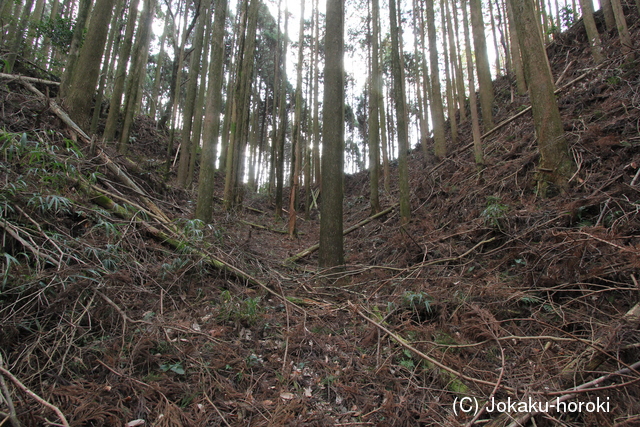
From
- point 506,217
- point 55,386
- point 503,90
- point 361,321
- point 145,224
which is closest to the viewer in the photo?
point 55,386

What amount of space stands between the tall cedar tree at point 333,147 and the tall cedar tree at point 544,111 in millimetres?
2934

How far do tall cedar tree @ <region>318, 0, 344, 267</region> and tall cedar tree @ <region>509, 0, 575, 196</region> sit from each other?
9.63ft

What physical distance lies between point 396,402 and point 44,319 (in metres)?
2.43

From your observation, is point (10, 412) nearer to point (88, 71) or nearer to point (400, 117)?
point (88, 71)

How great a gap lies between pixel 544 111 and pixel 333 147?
323 centimetres

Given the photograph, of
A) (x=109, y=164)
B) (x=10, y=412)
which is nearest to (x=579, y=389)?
(x=10, y=412)

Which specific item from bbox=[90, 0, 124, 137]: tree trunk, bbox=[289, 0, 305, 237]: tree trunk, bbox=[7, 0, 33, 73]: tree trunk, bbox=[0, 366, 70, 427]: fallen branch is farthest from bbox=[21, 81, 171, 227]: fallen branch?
bbox=[289, 0, 305, 237]: tree trunk

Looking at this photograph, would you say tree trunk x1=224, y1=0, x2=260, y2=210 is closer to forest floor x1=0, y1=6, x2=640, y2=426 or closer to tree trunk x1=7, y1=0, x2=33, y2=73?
forest floor x1=0, y1=6, x2=640, y2=426

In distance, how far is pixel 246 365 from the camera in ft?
7.41

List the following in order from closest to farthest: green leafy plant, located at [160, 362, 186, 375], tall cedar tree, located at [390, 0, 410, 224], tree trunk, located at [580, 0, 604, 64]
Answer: green leafy plant, located at [160, 362, 186, 375], tall cedar tree, located at [390, 0, 410, 224], tree trunk, located at [580, 0, 604, 64]

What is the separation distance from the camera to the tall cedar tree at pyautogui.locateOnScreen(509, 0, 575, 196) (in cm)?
418

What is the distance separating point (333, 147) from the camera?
15.3ft

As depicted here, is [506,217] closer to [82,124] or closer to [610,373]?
[610,373]

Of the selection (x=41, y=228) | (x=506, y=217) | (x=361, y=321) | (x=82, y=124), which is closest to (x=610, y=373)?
(x=361, y=321)
